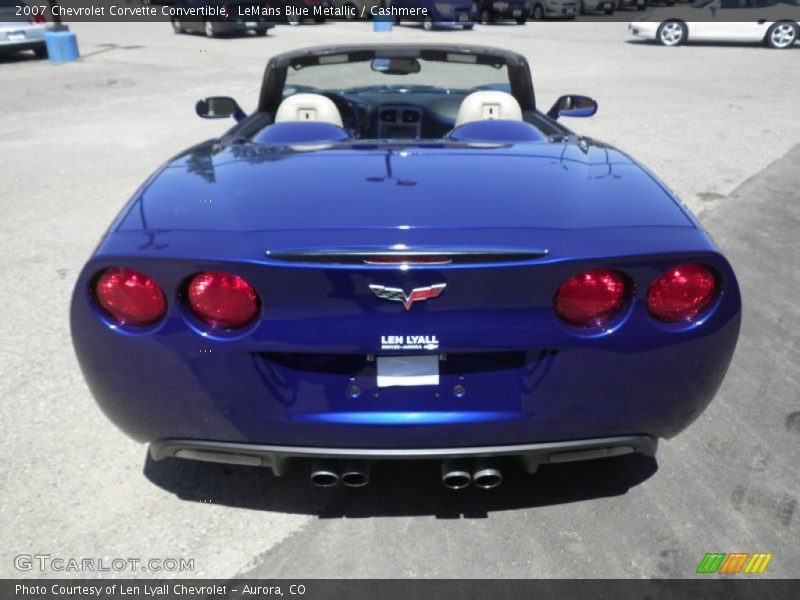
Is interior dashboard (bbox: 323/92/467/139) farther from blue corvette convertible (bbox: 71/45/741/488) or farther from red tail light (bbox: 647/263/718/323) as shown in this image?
red tail light (bbox: 647/263/718/323)

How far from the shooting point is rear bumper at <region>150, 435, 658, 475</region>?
2236mm

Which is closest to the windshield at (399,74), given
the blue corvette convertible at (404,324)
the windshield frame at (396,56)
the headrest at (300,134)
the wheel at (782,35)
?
the windshield frame at (396,56)

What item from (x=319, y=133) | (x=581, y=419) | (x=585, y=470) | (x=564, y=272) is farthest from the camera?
(x=319, y=133)

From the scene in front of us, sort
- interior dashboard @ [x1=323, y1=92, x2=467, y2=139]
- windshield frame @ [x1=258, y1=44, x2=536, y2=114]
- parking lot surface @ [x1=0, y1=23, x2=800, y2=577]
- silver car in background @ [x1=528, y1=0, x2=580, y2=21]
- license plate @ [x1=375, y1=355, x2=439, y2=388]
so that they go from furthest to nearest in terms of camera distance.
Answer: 1. silver car in background @ [x1=528, y1=0, x2=580, y2=21]
2. interior dashboard @ [x1=323, y1=92, x2=467, y2=139]
3. windshield frame @ [x1=258, y1=44, x2=536, y2=114]
4. parking lot surface @ [x1=0, y1=23, x2=800, y2=577]
5. license plate @ [x1=375, y1=355, x2=439, y2=388]

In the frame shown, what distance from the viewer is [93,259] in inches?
84.7

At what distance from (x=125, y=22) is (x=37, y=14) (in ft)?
39.0

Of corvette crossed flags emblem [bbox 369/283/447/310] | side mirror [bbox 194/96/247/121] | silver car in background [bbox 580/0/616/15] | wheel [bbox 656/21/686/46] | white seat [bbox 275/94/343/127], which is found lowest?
silver car in background [bbox 580/0/616/15]

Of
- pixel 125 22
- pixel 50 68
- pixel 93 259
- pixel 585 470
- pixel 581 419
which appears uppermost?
pixel 93 259

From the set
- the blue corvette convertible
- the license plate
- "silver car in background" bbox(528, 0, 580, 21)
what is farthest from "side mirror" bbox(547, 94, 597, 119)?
"silver car in background" bbox(528, 0, 580, 21)

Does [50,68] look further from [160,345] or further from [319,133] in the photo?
[160,345]

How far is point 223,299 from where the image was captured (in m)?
2.11

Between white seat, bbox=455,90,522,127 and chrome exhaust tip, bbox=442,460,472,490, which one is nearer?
chrome exhaust tip, bbox=442,460,472,490

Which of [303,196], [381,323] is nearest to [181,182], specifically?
[303,196]

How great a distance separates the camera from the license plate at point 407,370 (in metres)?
2.14
